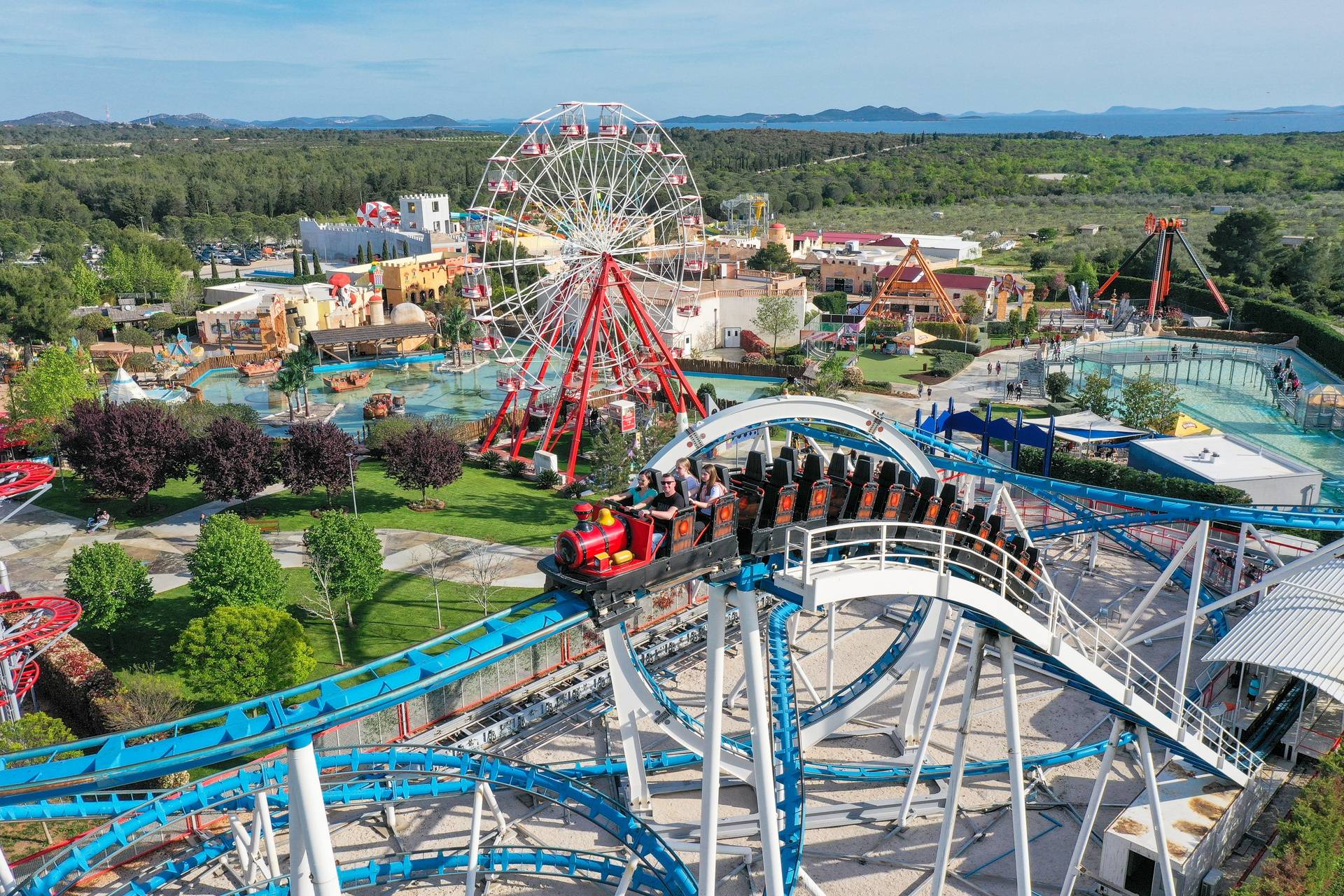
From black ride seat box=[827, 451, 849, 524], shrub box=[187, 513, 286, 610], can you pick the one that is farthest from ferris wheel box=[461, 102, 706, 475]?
black ride seat box=[827, 451, 849, 524]

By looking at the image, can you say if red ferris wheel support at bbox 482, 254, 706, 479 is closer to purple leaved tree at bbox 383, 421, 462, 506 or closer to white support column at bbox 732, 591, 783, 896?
purple leaved tree at bbox 383, 421, 462, 506

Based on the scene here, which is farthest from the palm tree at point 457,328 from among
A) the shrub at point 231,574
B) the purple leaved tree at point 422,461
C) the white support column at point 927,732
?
Result: the white support column at point 927,732

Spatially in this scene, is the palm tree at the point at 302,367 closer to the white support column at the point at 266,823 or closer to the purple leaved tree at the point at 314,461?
the purple leaved tree at the point at 314,461

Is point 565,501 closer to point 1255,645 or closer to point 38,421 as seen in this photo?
point 38,421

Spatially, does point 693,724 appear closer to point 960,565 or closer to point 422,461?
point 960,565

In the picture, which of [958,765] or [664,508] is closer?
[664,508]

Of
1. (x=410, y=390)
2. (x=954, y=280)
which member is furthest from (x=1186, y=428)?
(x=410, y=390)
